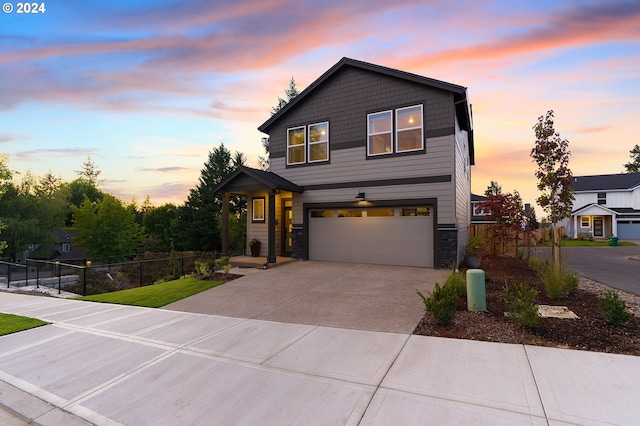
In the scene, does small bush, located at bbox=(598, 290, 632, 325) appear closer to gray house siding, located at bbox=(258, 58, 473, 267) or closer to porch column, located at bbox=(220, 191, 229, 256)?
gray house siding, located at bbox=(258, 58, 473, 267)

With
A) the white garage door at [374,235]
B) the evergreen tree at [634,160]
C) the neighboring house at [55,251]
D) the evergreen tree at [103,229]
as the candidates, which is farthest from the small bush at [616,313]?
the evergreen tree at [634,160]

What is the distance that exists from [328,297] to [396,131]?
730cm

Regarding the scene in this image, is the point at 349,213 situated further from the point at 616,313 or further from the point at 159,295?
the point at 616,313

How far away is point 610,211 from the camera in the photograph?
106 feet

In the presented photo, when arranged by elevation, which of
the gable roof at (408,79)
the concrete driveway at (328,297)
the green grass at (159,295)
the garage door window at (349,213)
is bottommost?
the green grass at (159,295)

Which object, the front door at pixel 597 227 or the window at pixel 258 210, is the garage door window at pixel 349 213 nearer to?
the window at pixel 258 210

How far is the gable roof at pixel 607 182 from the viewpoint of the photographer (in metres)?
35.0

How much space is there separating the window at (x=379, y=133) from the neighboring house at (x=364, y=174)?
0.04 m

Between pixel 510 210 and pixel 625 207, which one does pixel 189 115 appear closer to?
pixel 510 210

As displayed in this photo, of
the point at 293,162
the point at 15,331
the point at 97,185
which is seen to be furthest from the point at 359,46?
the point at 97,185

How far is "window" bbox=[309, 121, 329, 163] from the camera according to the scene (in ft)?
44.3

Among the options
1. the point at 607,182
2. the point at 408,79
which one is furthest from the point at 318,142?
the point at 607,182

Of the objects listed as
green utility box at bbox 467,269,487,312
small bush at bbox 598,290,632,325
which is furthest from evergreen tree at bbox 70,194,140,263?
small bush at bbox 598,290,632,325

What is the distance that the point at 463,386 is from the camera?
3.36 metres
